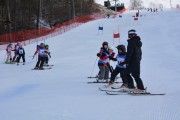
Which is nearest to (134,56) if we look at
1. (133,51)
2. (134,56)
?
(134,56)

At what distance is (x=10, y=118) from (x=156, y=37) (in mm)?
27536

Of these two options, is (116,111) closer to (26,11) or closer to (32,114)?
(32,114)

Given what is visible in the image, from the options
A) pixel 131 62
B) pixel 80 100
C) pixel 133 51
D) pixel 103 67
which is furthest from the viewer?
pixel 103 67

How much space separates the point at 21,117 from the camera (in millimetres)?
7438

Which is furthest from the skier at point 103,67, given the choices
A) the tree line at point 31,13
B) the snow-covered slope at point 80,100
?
the tree line at point 31,13

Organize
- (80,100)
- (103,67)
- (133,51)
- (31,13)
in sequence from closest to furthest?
(80,100) → (133,51) → (103,67) → (31,13)

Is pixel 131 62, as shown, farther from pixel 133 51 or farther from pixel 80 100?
pixel 80 100

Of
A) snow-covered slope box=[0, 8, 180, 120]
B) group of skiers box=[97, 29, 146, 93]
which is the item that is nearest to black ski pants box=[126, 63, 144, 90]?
group of skiers box=[97, 29, 146, 93]

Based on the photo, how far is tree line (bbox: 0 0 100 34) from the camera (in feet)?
181

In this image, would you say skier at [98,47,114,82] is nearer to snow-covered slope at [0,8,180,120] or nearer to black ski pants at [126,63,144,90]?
snow-covered slope at [0,8,180,120]

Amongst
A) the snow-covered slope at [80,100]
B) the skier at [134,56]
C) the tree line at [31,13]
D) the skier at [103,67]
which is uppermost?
the tree line at [31,13]

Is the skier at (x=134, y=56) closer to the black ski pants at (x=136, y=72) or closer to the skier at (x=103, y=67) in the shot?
the black ski pants at (x=136, y=72)

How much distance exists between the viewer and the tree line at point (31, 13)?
55.1 meters

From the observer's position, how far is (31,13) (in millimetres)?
64812
